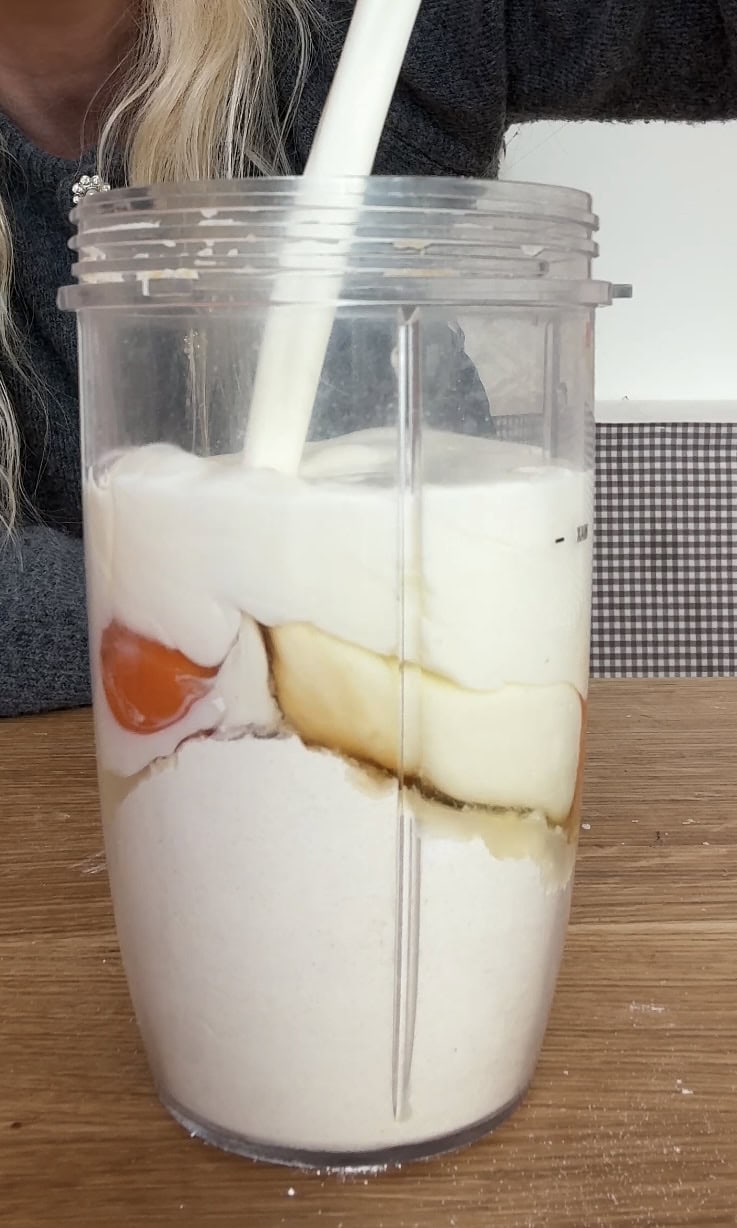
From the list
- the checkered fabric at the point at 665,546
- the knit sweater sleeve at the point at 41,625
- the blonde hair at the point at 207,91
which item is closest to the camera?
the knit sweater sleeve at the point at 41,625

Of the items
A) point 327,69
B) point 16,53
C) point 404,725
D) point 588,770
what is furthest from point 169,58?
point 404,725

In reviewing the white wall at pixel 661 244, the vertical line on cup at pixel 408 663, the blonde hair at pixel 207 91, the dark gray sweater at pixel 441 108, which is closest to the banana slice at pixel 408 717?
the vertical line on cup at pixel 408 663

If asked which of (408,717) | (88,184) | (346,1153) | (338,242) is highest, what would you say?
(88,184)

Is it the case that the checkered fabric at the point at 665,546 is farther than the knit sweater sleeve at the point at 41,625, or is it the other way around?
the checkered fabric at the point at 665,546

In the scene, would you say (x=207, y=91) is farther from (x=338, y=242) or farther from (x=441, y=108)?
(x=338, y=242)

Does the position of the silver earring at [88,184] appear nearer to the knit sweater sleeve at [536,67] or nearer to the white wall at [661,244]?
the knit sweater sleeve at [536,67]

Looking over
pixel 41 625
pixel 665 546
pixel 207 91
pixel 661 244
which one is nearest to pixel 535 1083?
pixel 41 625

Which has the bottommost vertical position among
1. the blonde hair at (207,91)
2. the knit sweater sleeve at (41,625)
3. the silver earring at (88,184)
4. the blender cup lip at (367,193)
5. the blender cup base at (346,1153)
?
the blender cup base at (346,1153)
